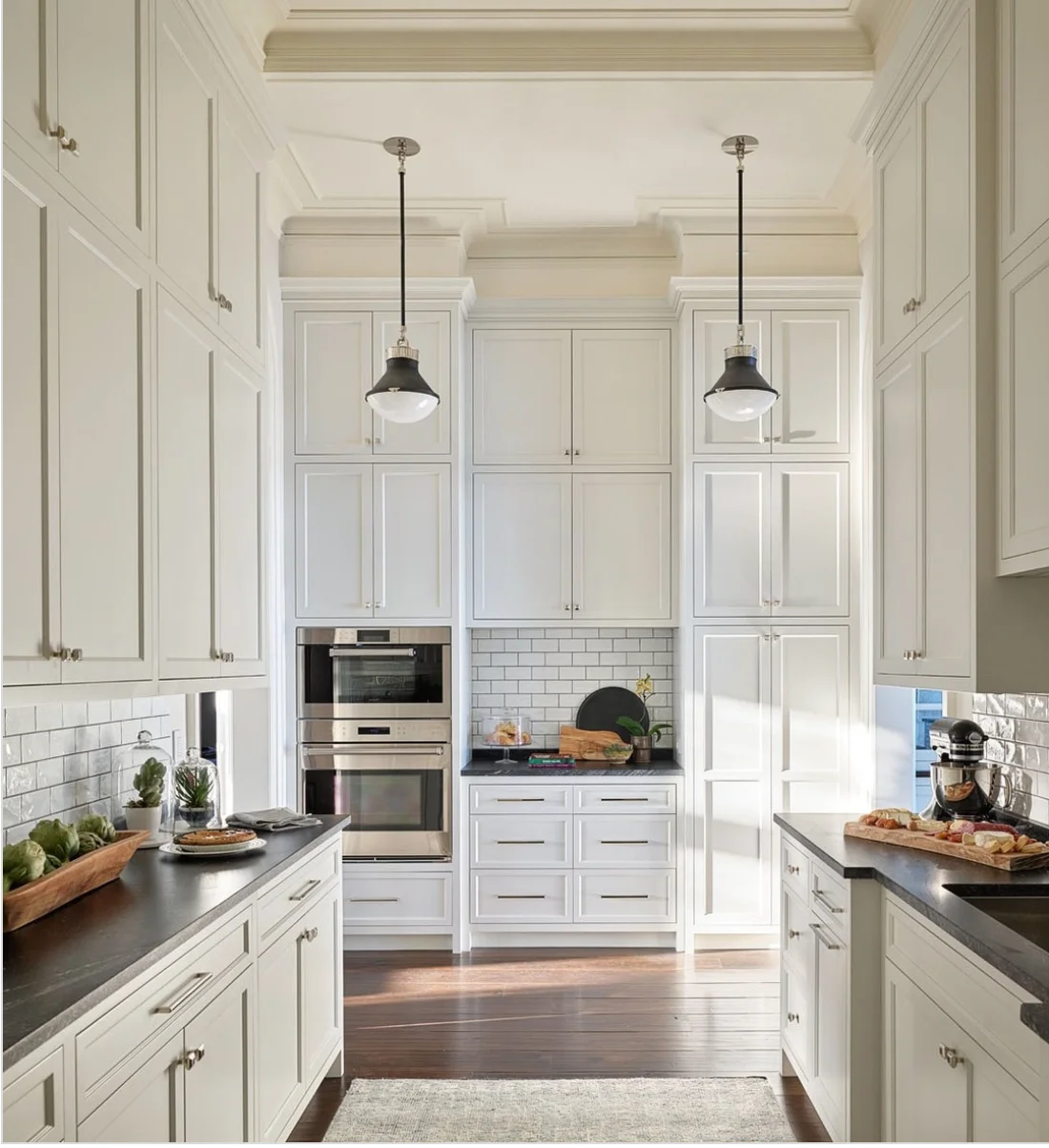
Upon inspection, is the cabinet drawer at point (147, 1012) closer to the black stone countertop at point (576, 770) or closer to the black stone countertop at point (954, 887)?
the black stone countertop at point (954, 887)

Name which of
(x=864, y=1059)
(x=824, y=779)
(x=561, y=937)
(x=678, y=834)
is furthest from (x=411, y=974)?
(x=864, y=1059)

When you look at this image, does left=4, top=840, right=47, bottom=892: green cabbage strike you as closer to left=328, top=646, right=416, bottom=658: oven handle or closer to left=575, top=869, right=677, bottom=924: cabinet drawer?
left=328, top=646, right=416, bottom=658: oven handle

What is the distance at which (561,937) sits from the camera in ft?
16.7

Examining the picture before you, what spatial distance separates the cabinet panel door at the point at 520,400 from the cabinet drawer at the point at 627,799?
1.63m

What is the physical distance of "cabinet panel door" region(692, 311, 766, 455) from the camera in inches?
200

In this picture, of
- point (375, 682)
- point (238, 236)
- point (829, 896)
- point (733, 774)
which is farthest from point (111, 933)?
point (733, 774)

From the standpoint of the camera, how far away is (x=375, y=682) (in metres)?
5.08

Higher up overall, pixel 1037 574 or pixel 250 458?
pixel 250 458

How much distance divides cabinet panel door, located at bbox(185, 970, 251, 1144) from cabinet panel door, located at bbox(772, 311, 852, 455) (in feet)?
11.6

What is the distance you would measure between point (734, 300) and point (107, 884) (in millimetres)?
3801

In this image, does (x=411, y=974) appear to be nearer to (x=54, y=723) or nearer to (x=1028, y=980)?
(x=54, y=723)

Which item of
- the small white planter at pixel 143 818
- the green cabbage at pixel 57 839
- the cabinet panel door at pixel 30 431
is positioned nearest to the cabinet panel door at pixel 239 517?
the small white planter at pixel 143 818

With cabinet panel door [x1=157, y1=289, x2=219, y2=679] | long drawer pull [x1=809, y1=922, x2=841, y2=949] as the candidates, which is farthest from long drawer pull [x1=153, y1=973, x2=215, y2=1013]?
long drawer pull [x1=809, y1=922, x2=841, y2=949]

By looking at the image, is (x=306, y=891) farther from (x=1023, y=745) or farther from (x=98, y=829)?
(x=1023, y=745)
